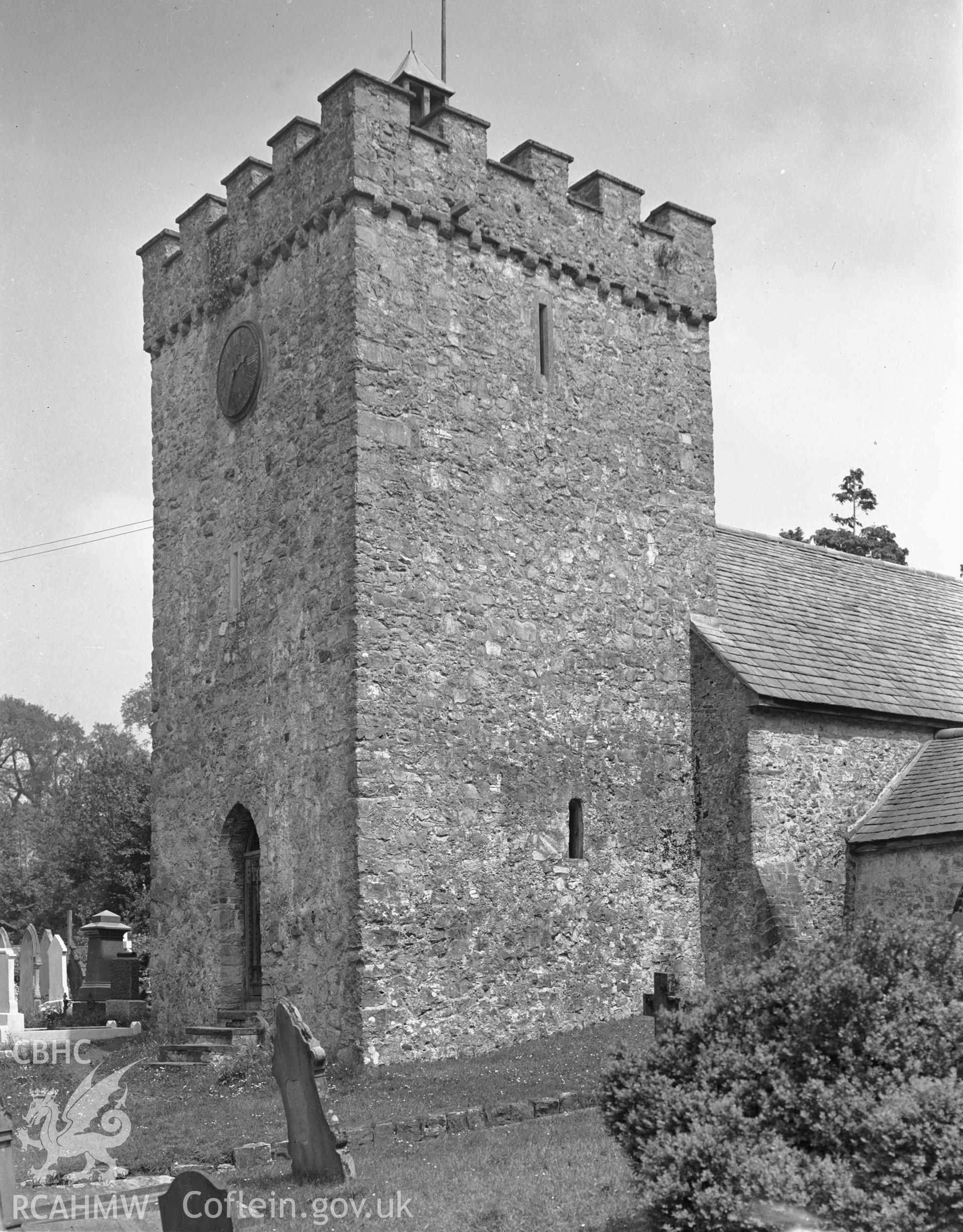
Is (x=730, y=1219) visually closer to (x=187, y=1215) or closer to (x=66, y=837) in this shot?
(x=187, y=1215)

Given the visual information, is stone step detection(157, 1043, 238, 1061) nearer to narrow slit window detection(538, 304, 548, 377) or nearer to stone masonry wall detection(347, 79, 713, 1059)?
stone masonry wall detection(347, 79, 713, 1059)

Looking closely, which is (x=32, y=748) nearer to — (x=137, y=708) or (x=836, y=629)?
(x=137, y=708)

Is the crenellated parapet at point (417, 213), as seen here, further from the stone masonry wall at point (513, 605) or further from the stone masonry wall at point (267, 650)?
the stone masonry wall at point (267, 650)

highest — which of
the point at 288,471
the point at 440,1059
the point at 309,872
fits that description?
the point at 288,471

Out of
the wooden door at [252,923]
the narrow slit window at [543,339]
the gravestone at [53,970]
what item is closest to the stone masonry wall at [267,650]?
the wooden door at [252,923]

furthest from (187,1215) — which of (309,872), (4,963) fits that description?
(4,963)

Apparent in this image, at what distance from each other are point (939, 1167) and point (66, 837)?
138 ft

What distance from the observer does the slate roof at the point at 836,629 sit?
59.8ft

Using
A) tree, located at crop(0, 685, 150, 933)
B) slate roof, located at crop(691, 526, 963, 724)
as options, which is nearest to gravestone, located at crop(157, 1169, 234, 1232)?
slate roof, located at crop(691, 526, 963, 724)

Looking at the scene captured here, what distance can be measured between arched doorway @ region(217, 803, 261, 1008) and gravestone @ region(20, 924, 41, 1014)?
1078 cm

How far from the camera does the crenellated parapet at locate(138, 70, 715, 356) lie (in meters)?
15.8

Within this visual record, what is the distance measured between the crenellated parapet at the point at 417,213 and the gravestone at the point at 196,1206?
36.9 ft

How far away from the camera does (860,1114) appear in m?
6.89

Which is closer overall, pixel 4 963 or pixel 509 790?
pixel 509 790
